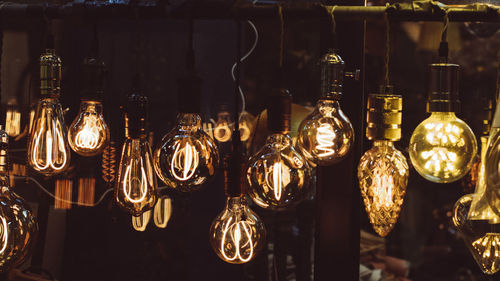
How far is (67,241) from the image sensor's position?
282cm

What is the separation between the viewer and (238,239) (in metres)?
1.25

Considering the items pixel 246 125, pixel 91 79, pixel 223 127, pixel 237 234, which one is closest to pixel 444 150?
pixel 237 234

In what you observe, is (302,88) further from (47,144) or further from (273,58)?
(47,144)

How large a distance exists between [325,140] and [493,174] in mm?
349

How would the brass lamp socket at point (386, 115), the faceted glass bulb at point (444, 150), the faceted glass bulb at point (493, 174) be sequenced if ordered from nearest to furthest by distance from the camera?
the faceted glass bulb at point (493, 174) < the faceted glass bulb at point (444, 150) < the brass lamp socket at point (386, 115)

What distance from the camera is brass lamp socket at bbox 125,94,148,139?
129 centimetres

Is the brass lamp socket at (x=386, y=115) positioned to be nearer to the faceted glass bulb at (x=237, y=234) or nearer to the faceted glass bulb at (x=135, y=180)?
the faceted glass bulb at (x=237, y=234)

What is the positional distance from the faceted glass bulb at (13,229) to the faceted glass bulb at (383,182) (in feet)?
3.01

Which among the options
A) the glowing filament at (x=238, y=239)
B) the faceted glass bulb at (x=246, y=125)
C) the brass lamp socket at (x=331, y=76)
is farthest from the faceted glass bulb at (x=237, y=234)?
the faceted glass bulb at (x=246, y=125)

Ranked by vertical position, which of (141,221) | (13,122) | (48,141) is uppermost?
(13,122)

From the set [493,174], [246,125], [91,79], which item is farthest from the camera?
[246,125]

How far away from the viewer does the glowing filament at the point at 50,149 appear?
136 cm

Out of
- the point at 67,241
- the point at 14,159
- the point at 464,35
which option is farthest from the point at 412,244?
the point at 14,159

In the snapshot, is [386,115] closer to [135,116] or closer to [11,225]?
[135,116]
